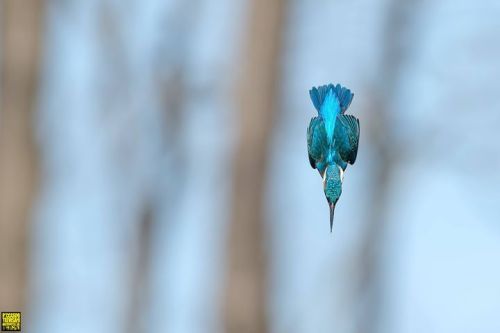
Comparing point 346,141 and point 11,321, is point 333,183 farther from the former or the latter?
point 11,321

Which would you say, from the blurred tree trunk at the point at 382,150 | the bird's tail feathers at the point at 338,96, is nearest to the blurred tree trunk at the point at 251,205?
the blurred tree trunk at the point at 382,150

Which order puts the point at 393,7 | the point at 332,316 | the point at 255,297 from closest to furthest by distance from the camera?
the point at 255,297, the point at 393,7, the point at 332,316

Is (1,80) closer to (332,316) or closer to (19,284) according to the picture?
(19,284)

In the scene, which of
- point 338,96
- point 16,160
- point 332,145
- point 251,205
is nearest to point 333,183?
point 332,145

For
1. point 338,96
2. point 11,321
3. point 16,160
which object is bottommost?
point 11,321

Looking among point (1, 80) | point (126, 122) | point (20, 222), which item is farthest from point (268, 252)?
point (126, 122)

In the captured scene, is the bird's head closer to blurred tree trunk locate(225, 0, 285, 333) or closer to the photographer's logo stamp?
blurred tree trunk locate(225, 0, 285, 333)

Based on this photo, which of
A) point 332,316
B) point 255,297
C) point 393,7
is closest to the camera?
point 255,297

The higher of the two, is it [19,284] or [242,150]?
[242,150]
